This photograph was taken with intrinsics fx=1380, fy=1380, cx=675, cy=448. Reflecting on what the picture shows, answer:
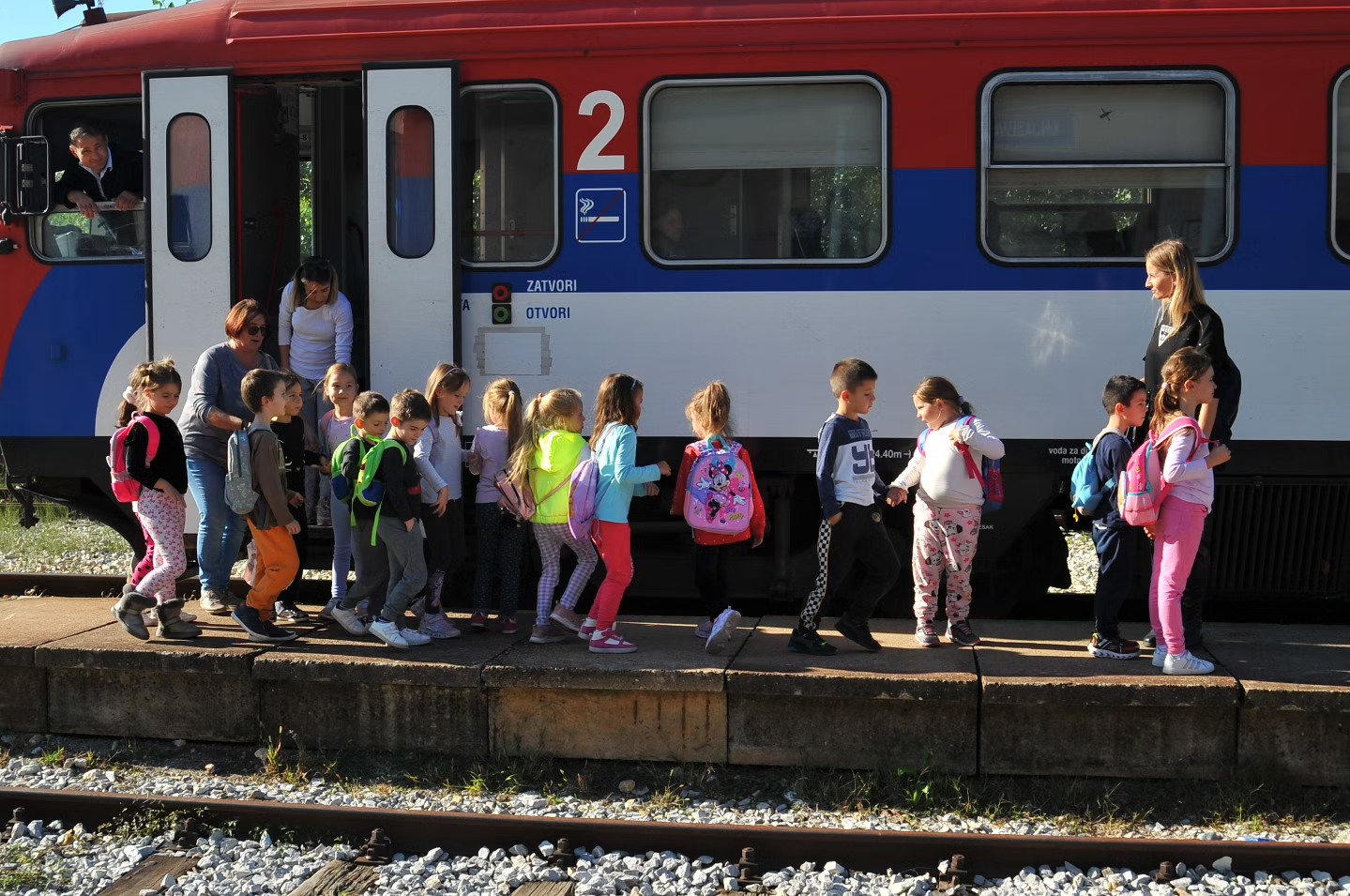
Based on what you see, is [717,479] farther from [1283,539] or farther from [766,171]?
[1283,539]

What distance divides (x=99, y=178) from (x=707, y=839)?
5029mm

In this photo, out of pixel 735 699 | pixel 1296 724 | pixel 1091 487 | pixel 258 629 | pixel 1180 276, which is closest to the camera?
pixel 1296 724

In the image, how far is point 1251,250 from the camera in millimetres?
6641

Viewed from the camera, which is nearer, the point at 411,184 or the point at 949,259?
the point at 949,259

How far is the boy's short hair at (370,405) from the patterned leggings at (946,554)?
246 cm

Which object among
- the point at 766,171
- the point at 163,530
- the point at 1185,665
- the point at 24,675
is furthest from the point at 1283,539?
the point at 24,675

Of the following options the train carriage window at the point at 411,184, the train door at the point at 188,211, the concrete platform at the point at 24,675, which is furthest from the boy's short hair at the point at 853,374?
the concrete platform at the point at 24,675

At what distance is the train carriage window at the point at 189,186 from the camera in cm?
732

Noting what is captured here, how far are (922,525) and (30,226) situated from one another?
511 centimetres

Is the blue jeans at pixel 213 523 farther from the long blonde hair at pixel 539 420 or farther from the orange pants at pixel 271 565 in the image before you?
the long blonde hair at pixel 539 420

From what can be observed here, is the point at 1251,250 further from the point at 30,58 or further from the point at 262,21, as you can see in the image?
the point at 30,58

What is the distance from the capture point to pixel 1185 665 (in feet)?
18.4

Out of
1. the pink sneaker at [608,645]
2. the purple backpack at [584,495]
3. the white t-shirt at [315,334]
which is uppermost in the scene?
the white t-shirt at [315,334]

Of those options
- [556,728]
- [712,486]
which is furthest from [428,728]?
[712,486]
